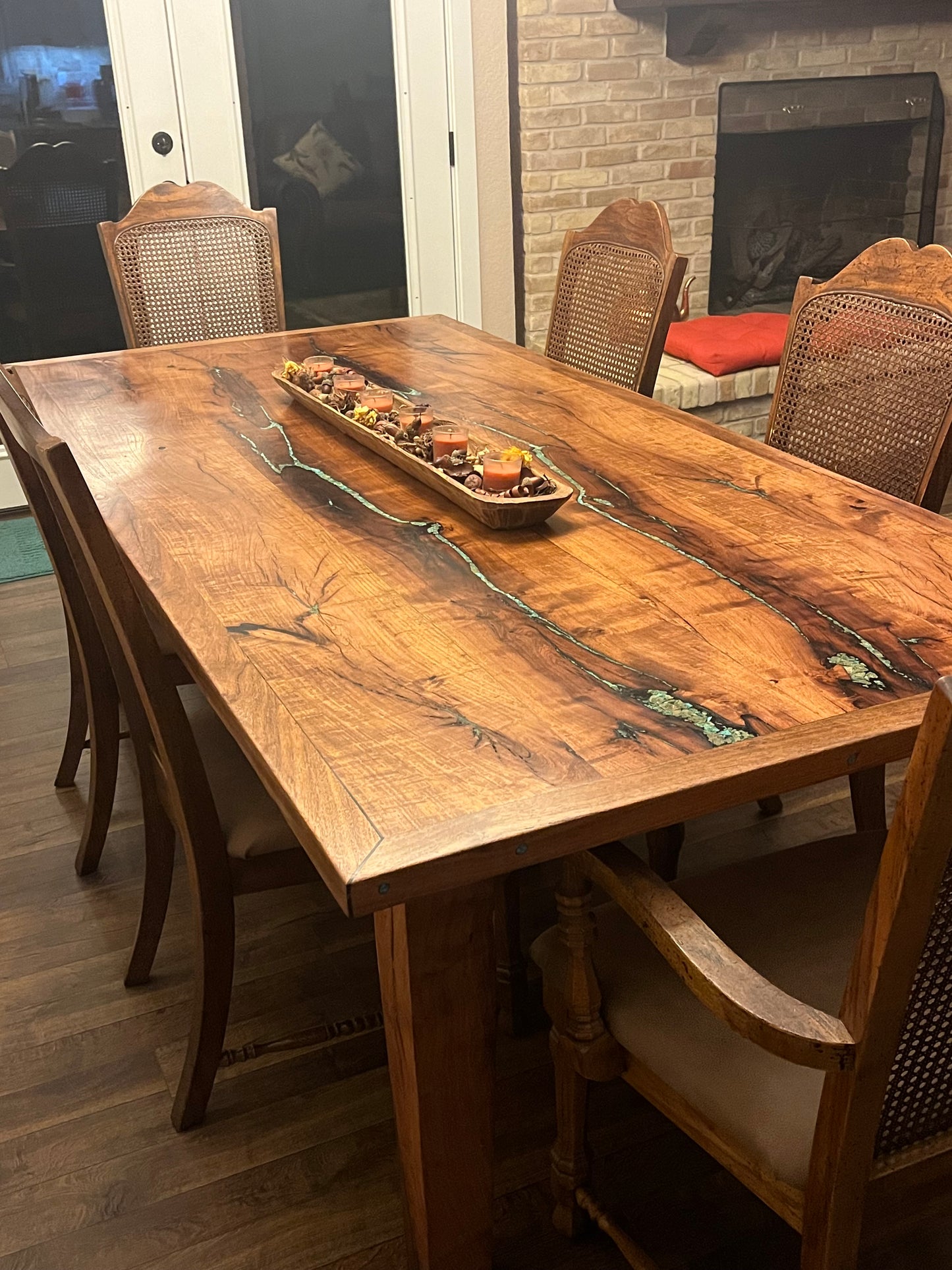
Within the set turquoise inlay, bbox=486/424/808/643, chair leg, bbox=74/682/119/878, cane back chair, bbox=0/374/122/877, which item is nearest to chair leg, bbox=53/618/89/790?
cane back chair, bbox=0/374/122/877

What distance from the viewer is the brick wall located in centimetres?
428

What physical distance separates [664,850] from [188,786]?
0.87 metres

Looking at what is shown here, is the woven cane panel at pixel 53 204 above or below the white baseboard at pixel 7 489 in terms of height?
above

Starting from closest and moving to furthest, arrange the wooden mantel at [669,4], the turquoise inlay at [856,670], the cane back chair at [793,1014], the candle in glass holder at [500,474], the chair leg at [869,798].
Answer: the cane back chair at [793,1014] → the turquoise inlay at [856,670] → the candle in glass holder at [500,474] → the chair leg at [869,798] → the wooden mantel at [669,4]

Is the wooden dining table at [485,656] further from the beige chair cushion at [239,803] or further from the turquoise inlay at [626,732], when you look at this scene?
the beige chair cushion at [239,803]

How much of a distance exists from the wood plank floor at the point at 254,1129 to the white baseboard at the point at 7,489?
2.11 metres

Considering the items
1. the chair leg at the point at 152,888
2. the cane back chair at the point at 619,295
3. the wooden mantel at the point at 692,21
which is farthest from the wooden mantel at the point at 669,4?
the chair leg at the point at 152,888

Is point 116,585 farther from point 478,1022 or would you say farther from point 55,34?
point 55,34

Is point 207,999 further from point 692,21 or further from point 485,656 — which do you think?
point 692,21

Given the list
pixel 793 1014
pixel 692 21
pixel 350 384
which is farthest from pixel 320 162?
pixel 793 1014

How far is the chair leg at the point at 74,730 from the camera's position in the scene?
2441 millimetres

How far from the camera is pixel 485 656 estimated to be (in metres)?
1.31

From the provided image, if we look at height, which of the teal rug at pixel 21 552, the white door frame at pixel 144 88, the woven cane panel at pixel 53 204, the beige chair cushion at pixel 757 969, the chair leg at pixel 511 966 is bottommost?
the teal rug at pixel 21 552

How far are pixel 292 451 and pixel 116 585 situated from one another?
0.71 metres
